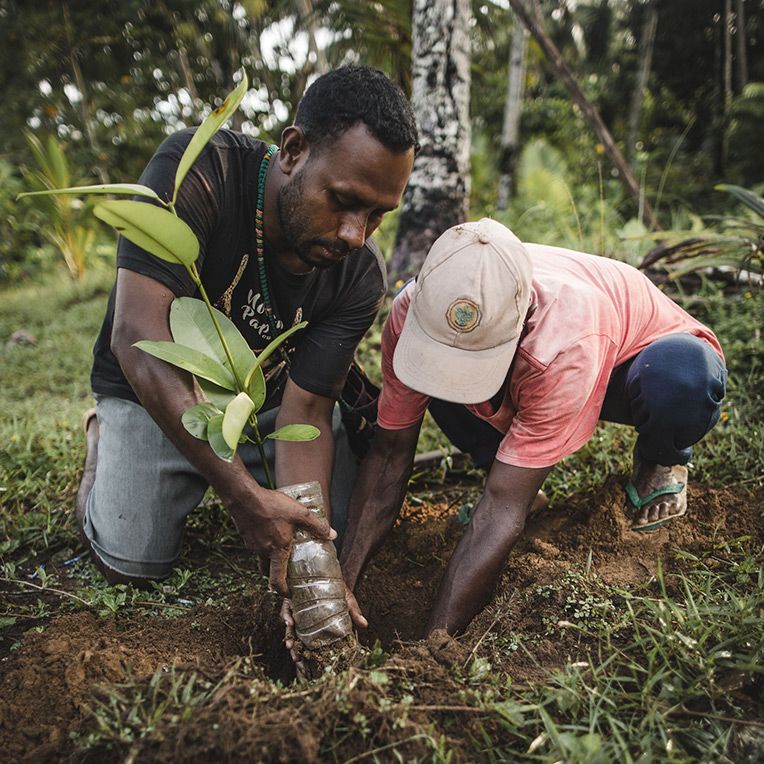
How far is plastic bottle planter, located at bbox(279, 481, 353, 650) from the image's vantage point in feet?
4.46

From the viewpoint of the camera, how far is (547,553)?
164cm

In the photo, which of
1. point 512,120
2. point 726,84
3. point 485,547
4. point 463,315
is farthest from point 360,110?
point 726,84

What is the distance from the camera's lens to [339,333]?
5.85 feet

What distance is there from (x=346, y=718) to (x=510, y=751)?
286mm

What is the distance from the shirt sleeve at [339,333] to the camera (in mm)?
1733

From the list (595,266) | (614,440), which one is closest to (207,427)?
(595,266)

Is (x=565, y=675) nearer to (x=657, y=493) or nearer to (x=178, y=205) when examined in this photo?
(x=657, y=493)

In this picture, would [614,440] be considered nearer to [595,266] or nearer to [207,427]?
[595,266]

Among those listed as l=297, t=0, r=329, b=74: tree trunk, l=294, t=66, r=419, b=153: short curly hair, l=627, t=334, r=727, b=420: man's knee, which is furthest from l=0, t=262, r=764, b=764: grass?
l=297, t=0, r=329, b=74: tree trunk

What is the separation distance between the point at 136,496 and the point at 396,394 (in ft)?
2.72

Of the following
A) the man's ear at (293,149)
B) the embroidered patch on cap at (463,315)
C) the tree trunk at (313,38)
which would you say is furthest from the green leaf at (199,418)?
the tree trunk at (313,38)

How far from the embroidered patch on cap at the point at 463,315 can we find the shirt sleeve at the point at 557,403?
23 cm

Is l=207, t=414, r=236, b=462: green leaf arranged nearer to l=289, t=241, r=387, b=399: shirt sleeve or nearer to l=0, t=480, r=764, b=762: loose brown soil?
l=0, t=480, r=764, b=762: loose brown soil

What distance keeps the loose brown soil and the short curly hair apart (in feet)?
3.58
